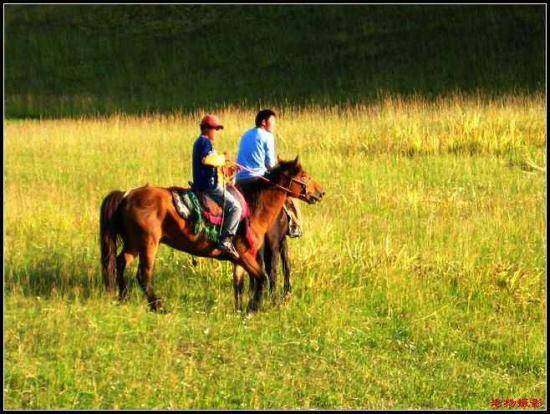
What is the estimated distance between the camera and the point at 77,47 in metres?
49.9

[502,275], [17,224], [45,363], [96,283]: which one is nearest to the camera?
[45,363]

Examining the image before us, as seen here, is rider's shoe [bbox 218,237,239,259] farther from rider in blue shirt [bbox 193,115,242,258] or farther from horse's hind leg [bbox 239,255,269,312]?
horse's hind leg [bbox 239,255,269,312]

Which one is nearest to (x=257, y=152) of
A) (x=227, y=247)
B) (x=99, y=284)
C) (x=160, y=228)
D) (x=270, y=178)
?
(x=270, y=178)

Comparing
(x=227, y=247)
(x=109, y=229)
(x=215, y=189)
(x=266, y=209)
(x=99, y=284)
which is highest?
(x=215, y=189)

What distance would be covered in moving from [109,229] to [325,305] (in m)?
2.93

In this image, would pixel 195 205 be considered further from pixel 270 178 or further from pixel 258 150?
pixel 258 150

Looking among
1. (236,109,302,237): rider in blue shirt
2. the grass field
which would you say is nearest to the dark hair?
(236,109,302,237): rider in blue shirt

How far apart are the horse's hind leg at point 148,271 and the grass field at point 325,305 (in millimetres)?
201

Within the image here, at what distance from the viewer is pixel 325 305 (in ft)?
43.0

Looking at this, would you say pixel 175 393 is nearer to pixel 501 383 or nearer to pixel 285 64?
pixel 501 383

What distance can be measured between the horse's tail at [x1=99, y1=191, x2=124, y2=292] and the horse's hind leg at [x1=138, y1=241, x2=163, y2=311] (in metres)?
0.35

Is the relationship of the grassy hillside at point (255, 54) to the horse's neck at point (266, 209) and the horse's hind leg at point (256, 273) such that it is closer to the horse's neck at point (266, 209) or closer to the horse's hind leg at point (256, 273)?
the horse's neck at point (266, 209)

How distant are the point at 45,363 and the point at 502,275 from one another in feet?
21.9

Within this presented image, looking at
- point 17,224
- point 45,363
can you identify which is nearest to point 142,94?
point 17,224
